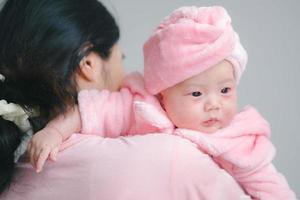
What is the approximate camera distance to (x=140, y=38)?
1.71 meters

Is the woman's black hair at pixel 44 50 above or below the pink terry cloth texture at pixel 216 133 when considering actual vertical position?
above

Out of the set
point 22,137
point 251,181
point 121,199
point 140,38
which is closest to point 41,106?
point 22,137

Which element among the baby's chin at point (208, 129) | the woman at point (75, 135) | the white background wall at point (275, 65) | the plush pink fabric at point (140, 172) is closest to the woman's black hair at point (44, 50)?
the woman at point (75, 135)

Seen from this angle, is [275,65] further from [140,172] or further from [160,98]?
[140,172]

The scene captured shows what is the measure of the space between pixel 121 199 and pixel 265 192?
0.98 ft

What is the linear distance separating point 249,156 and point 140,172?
23cm

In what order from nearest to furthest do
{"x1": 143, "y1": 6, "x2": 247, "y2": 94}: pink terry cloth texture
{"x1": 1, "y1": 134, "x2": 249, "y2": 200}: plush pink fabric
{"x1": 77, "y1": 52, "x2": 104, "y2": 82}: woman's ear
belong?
{"x1": 1, "y1": 134, "x2": 249, "y2": 200}: plush pink fabric → {"x1": 143, "y1": 6, "x2": 247, "y2": 94}: pink terry cloth texture → {"x1": 77, "y1": 52, "x2": 104, "y2": 82}: woman's ear

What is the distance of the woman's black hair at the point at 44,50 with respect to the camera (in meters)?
0.88

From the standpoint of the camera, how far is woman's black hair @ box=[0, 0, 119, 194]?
34.8 inches

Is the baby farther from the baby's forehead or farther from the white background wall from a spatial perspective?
the white background wall

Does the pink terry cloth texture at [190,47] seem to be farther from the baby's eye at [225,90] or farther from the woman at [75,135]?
the woman at [75,135]

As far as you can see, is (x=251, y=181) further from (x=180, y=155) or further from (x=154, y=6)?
(x=154, y=6)

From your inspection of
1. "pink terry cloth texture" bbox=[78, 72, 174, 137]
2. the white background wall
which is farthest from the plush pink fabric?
the white background wall

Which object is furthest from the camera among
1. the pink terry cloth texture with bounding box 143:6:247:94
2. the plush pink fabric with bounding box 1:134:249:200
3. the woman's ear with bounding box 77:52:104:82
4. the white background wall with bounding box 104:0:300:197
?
the white background wall with bounding box 104:0:300:197
